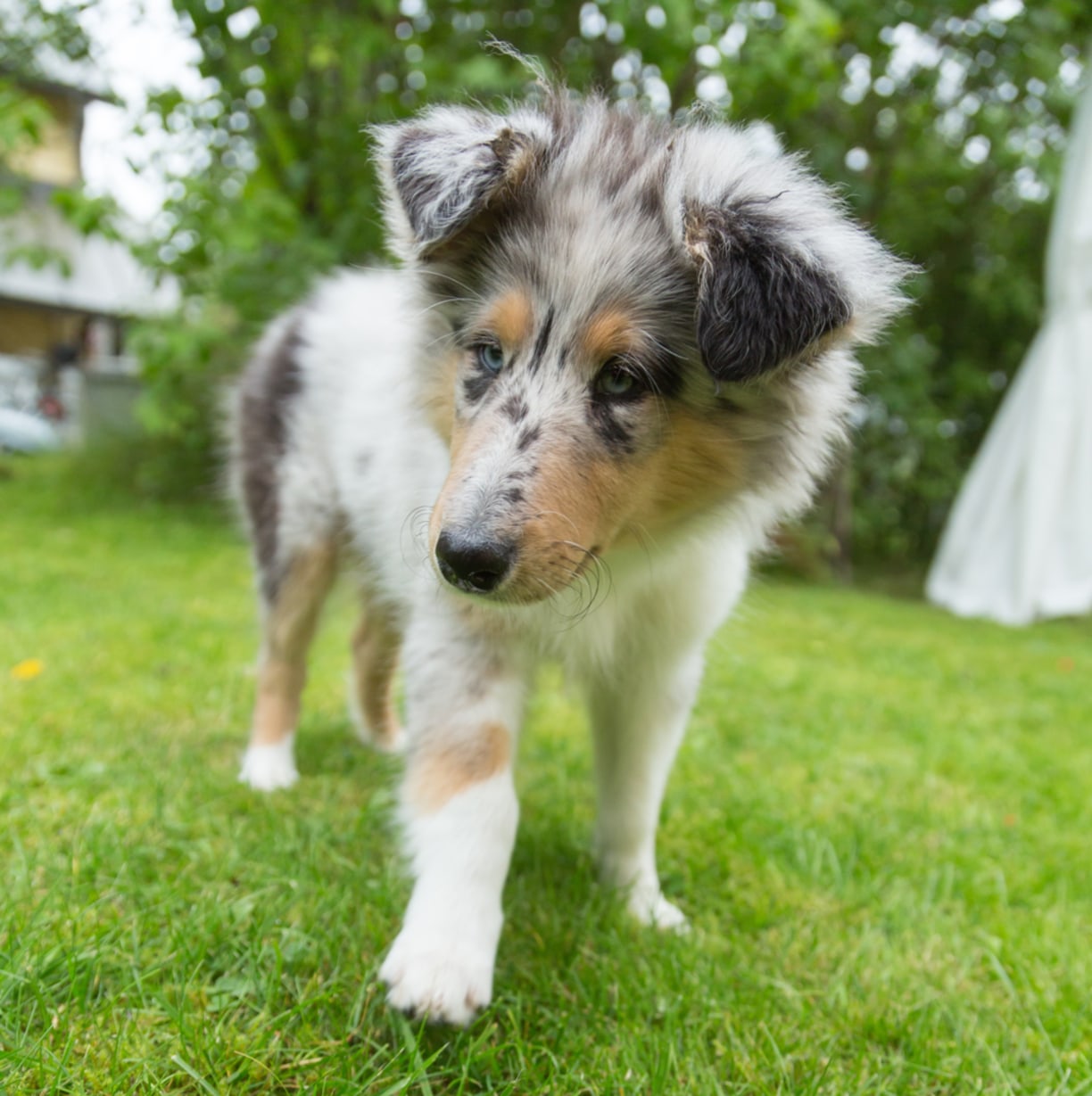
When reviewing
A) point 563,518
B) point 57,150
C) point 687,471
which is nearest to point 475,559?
point 563,518

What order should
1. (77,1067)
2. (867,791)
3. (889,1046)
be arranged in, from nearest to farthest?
1. (77,1067)
2. (889,1046)
3. (867,791)

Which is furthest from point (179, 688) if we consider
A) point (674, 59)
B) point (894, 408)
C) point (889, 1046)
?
point (894, 408)

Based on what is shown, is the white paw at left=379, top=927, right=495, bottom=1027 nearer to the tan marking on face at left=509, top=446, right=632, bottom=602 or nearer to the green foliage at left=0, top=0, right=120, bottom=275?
the tan marking on face at left=509, top=446, right=632, bottom=602

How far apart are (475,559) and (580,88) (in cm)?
782

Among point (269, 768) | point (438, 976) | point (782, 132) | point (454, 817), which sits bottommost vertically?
point (269, 768)

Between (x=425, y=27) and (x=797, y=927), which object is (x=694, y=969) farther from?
(x=425, y=27)

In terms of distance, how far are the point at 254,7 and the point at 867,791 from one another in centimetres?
673

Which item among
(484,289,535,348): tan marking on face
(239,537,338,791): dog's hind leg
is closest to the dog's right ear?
(484,289,535,348): tan marking on face

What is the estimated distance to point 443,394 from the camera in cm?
244

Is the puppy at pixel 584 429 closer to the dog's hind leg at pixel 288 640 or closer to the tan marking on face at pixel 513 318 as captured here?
the tan marking on face at pixel 513 318

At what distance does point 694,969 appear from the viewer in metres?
2.37

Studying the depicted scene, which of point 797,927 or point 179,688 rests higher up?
point 797,927

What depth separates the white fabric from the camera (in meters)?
8.80

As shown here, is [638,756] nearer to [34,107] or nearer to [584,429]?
[584,429]
